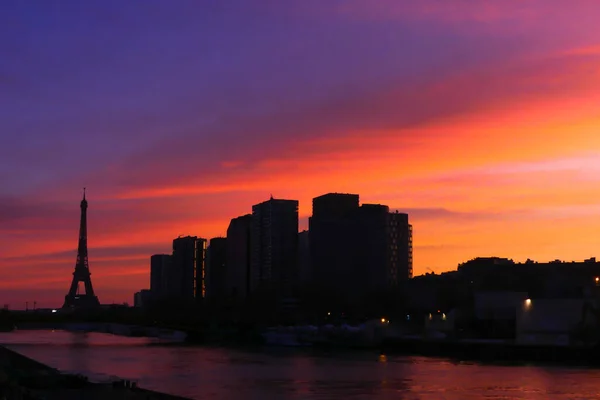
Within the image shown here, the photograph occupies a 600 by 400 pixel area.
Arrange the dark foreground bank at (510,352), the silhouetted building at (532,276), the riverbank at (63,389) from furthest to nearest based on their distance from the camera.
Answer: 1. the silhouetted building at (532,276)
2. the dark foreground bank at (510,352)
3. the riverbank at (63,389)

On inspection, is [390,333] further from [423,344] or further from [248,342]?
[248,342]

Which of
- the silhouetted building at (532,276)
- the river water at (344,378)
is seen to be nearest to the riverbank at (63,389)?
the river water at (344,378)

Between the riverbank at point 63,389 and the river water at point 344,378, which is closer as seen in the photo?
the riverbank at point 63,389

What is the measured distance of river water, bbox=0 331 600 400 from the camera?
5356cm

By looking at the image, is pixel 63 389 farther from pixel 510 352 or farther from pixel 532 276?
pixel 532 276

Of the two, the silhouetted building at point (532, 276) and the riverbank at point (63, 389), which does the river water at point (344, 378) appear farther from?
the silhouetted building at point (532, 276)

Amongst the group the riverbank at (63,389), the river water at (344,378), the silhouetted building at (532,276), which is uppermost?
the silhouetted building at (532,276)

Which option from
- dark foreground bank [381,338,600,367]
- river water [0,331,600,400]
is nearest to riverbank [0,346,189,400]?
river water [0,331,600,400]

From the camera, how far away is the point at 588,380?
63.6 m

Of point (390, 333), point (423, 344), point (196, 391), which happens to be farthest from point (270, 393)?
point (390, 333)

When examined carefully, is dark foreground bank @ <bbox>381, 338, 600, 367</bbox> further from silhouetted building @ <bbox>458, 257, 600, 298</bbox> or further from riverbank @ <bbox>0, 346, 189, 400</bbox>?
silhouetted building @ <bbox>458, 257, 600, 298</bbox>

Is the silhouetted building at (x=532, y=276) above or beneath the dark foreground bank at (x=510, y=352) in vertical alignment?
above

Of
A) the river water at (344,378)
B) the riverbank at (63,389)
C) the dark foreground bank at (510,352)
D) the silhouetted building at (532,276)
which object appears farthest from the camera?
the silhouetted building at (532,276)

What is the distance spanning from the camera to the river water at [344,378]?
176 feet
